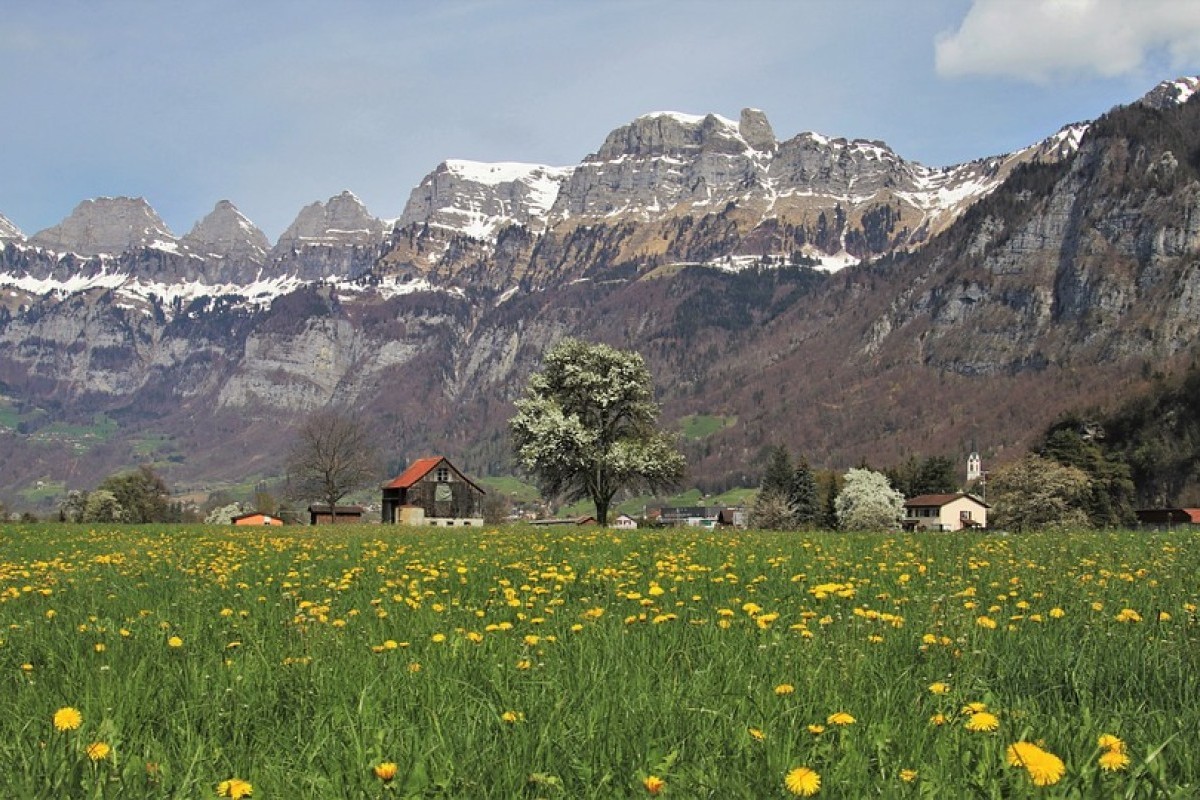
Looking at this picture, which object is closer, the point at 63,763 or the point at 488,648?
the point at 63,763

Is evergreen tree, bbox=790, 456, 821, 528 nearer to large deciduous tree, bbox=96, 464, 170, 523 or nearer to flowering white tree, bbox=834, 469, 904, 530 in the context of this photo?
flowering white tree, bbox=834, 469, 904, 530

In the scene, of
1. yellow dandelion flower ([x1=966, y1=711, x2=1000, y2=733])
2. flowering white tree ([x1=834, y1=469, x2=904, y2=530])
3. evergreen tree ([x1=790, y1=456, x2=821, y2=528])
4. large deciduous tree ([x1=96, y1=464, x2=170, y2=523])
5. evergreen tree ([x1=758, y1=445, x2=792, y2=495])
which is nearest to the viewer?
yellow dandelion flower ([x1=966, y1=711, x2=1000, y2=733])

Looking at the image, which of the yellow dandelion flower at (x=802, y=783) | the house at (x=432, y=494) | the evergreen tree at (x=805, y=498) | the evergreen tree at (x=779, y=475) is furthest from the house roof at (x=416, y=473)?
the yellow dandelion flower at (x=802, y=783)

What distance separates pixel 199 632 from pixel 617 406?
3871 cm

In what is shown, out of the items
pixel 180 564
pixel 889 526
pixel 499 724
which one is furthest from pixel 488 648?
pixel 889 526

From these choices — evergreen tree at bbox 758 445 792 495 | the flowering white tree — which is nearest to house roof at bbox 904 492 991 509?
the flowering white tree

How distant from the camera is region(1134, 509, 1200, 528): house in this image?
101 m

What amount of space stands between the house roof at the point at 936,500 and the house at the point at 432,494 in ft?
210

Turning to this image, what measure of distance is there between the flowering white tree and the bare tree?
5355 centimetres

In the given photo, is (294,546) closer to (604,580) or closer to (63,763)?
(604,580)

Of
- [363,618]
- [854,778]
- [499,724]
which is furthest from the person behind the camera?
[363,618]

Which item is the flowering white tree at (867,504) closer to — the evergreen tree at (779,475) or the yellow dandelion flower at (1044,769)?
the evergreen tree at (779,475)

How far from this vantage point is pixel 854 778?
11.6ft

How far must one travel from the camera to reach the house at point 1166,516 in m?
101
